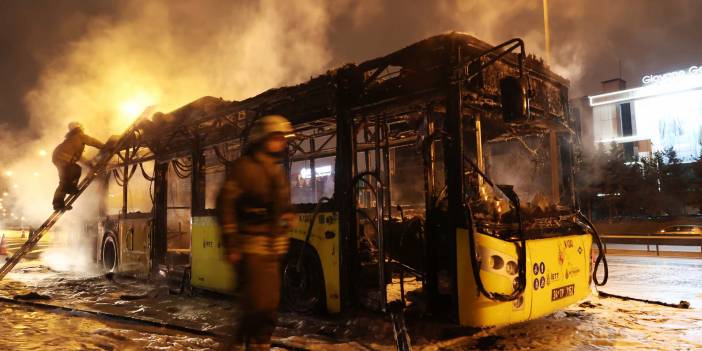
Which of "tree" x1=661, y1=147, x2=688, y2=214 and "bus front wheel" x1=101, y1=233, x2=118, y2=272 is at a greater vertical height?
"tree" x1=661, y1=147, x2=688, y2=214

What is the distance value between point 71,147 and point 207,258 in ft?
14.7

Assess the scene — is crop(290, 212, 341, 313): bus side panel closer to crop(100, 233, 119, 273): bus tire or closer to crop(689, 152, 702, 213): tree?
crop(100, 233, 119, 273): bus tire

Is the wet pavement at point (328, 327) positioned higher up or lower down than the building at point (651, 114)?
lower down

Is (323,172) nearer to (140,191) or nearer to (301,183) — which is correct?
(301,183)

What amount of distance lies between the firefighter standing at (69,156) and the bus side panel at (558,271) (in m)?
9.41

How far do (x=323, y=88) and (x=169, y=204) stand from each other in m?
5.44

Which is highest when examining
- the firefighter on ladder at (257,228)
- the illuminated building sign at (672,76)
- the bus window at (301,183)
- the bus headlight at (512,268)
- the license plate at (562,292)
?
the illuminated building sign at (672,76)

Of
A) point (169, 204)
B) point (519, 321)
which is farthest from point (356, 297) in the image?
point (169, 204)

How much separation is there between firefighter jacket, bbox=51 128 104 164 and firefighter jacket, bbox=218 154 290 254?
816 cm

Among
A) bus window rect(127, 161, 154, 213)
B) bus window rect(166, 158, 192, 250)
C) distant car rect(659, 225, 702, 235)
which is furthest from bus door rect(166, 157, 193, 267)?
distant car rect(659, 225, 702, 235)

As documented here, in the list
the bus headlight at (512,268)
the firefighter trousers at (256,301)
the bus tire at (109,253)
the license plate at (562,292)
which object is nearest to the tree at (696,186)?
the license plate at (562,292)

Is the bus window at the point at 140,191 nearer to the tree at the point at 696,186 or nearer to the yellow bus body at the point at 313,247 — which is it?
the yellow bus body at the point at 313,247

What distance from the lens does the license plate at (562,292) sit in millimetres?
5659

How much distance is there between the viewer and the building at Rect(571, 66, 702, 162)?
37875 mm
